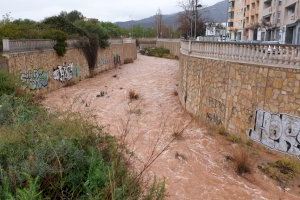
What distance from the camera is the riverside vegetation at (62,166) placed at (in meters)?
6.83

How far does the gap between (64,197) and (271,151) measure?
1110 cm

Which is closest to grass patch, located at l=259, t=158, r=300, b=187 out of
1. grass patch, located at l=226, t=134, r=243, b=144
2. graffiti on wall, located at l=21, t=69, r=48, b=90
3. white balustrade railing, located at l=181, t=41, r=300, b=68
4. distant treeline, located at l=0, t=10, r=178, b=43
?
grass patch, located at l=226, t=134, r=243, b=144

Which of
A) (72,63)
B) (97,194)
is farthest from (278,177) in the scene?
(72,63)

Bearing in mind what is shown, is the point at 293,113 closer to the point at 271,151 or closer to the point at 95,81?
the point at 271,151

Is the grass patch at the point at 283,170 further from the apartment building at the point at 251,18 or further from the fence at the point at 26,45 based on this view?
the apartment building at the point at 251,18

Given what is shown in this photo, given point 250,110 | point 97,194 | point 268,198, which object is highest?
point 97,194

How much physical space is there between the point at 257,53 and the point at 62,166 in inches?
466

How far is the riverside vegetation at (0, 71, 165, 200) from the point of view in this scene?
683 centimetres

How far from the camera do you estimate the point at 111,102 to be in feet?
90.9

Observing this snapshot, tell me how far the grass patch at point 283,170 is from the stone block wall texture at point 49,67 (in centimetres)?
1259

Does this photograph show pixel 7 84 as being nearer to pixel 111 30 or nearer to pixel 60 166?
pixel 60 166

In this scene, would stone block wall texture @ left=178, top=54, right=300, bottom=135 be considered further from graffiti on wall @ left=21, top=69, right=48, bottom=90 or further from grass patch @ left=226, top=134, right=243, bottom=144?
graffiti on wall @ left=21, top=69, right=48, bottom=90

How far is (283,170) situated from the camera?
15062 millimetres

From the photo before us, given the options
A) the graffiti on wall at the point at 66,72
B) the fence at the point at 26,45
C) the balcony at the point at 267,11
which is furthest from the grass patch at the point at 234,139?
the balcony at the point at 267,11
